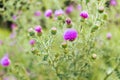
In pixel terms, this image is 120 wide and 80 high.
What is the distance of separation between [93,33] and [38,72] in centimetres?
88

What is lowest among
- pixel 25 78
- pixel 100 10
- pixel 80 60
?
pixel 25 78

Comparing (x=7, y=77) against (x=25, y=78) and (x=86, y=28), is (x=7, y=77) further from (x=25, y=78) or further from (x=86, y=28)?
(x=86, y=28)

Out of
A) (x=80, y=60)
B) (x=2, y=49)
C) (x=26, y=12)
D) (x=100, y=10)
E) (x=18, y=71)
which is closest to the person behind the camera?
(x=100, y=10)

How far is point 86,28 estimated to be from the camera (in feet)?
6.04

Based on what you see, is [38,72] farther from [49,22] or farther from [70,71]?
[70,71]

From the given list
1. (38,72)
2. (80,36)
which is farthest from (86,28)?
(38,72)

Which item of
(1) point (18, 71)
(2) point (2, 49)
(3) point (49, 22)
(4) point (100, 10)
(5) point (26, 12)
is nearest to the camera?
(4) point (100, 10)

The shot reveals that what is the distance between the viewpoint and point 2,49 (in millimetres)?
2973

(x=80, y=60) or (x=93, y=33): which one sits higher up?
(x=93, y=33)

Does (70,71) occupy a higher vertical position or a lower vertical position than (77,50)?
lower

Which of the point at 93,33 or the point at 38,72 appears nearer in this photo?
the point at 93,33

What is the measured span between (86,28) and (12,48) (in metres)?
1.35

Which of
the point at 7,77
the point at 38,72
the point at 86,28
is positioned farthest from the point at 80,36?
the point at 7,77

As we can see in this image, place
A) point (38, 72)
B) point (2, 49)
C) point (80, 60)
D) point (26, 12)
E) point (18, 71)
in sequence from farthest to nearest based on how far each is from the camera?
point (2, 49) < point (26, 12) < point (38, 72) < point (18, 71) < point (80, 60)
